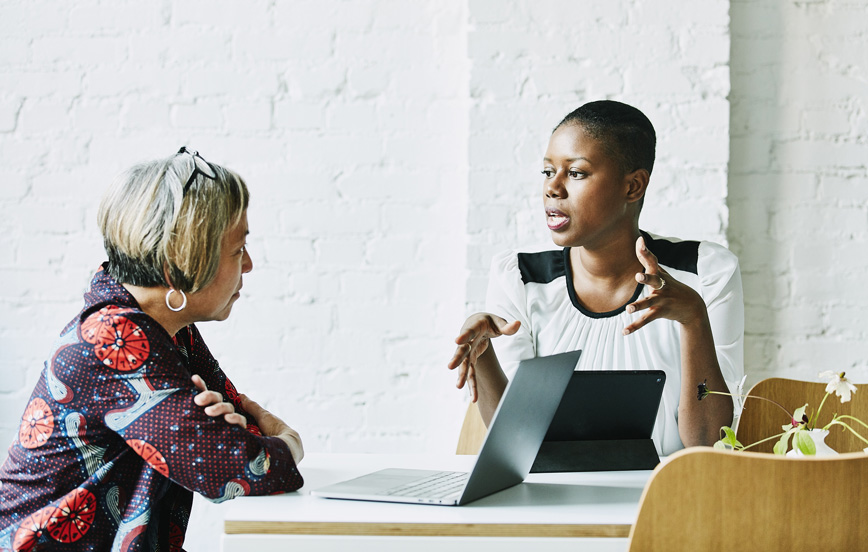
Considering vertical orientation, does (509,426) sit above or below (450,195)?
below

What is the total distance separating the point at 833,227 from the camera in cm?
217

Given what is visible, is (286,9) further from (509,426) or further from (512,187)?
(509,426)

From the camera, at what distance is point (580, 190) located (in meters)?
1.71

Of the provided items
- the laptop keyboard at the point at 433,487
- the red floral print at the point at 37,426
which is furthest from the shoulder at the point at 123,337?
the laptop keyboard at the point at 433,487

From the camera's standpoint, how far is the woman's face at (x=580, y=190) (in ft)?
5.59

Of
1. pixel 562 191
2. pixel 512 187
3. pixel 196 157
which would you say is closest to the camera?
pixel 196 157

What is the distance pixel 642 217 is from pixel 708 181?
19cm

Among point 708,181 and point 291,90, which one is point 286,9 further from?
point 708,181

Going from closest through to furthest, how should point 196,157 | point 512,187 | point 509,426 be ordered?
point 509,426 → point 196,157 → point 512,187

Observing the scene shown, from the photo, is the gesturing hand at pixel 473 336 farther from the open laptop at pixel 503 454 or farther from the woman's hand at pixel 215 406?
the woman's hand at pixel 215 406

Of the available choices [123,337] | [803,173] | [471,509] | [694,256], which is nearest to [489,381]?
[694,256]

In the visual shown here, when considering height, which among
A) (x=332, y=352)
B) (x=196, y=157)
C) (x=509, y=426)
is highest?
(x=196, y=157)

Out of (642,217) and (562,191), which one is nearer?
(562,191)

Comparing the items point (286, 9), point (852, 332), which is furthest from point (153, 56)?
point (852, 332)
